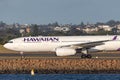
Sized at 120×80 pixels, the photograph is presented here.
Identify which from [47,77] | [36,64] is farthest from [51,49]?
[47,77]

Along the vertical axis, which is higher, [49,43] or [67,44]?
[49,43]

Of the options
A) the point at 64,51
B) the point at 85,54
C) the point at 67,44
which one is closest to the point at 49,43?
the point at 67,44

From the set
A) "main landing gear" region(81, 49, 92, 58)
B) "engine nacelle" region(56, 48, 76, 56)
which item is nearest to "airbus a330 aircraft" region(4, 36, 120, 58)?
"main landing gear" region(81, 49, 92, 58)

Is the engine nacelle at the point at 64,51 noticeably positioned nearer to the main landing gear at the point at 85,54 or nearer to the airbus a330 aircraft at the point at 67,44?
the airbus a330 aircraft at the point at 67,44

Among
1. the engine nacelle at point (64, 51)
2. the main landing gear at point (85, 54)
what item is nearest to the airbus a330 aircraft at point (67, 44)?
the main landing gear at point (85, 54)

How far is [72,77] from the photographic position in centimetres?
5334

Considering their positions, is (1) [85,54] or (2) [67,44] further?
(2) [67,44]

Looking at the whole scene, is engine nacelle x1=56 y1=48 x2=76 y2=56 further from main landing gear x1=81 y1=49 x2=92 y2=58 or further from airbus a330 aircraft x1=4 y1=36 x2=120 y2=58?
main landing gear x1=81 y1=49 x2=92 y2=58

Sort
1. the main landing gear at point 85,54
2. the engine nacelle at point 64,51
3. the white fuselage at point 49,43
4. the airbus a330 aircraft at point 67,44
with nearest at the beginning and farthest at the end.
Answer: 1. the engine nacelle at point 64,51
2. the main landing gear at point 85,54
3. the airbus a330 aircraft at point 67,44
4. the white fuselage at point 49,43

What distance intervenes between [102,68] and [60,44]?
15878mm

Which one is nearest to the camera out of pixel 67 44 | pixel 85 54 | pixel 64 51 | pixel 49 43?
pixel 64 51

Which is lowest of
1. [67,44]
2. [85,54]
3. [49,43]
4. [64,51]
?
[85,54]

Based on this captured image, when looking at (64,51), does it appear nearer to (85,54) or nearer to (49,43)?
(85,54)

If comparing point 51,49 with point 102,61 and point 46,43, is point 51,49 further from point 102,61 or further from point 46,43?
point 102,61
